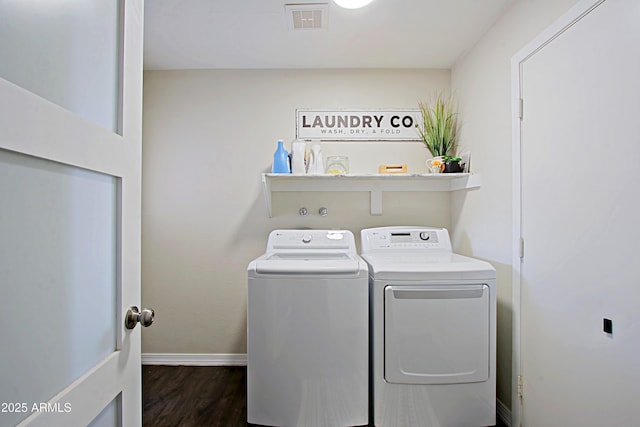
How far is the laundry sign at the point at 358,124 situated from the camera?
7.95 feet

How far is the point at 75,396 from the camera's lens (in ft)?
1.90

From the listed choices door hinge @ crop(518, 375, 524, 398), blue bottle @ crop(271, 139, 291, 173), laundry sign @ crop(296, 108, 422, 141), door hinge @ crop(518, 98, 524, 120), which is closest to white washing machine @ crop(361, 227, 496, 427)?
door hinge @ crop(518, 375, 524, 398)

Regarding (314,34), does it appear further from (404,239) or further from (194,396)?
(194,396)

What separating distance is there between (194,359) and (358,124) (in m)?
2.22

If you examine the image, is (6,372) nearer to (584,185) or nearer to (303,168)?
(584,185)

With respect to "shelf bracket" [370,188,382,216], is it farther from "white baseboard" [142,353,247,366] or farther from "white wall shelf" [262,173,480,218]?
"white baseboard" [142,353,247,366]

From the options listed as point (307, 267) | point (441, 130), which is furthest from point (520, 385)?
point (441, 130)

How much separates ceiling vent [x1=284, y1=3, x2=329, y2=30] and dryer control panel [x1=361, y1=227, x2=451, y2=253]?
1.35 meters

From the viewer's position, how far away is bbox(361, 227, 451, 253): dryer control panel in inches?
84.9

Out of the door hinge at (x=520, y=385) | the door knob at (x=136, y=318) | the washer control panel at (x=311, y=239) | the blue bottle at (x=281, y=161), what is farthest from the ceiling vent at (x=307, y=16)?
the door hinge at (x=520, y=385)

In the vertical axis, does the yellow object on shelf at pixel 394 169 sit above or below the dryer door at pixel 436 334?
above

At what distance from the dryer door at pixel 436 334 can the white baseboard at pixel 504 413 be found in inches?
14.3

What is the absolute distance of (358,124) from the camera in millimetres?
2428

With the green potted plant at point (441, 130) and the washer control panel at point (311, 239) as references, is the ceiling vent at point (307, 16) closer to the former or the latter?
the green potted plant at point (441, 130)
